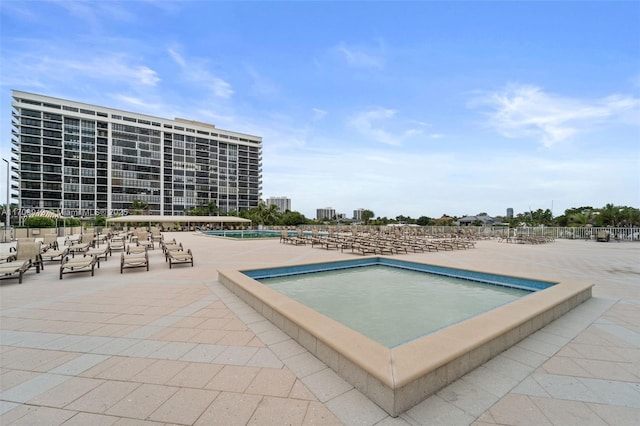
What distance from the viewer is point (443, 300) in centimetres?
568

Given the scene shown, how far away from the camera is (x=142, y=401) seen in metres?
2.14

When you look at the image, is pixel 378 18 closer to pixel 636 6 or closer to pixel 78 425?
pixel 636 6

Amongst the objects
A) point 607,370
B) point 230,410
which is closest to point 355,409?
point 230,410

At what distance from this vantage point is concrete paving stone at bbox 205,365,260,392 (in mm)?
2309

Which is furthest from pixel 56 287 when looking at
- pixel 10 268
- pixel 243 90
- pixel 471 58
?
pixel 243 90

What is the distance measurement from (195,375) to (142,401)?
0.44 metres

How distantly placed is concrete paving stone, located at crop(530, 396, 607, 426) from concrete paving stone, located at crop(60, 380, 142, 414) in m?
3.21

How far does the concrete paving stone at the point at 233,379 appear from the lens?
2.31 metres

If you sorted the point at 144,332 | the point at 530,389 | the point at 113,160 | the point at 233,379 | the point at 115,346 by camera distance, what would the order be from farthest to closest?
the point at 113,160 → the point at 144,332 → the point at 115,346 → the point at 233,379 → the point at 530,389

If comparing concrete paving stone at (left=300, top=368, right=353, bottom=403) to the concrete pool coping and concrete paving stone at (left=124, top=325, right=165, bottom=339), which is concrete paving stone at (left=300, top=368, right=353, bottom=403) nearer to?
the concrete pool coping

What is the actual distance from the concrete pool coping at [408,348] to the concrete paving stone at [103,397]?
1.62 meters

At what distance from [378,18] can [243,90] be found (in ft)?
51.8

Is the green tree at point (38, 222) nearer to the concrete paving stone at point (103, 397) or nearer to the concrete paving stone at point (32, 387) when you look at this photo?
the concrete paving stone at point (32, 387)

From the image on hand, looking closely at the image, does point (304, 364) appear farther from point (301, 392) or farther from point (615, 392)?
point (615, 392)
